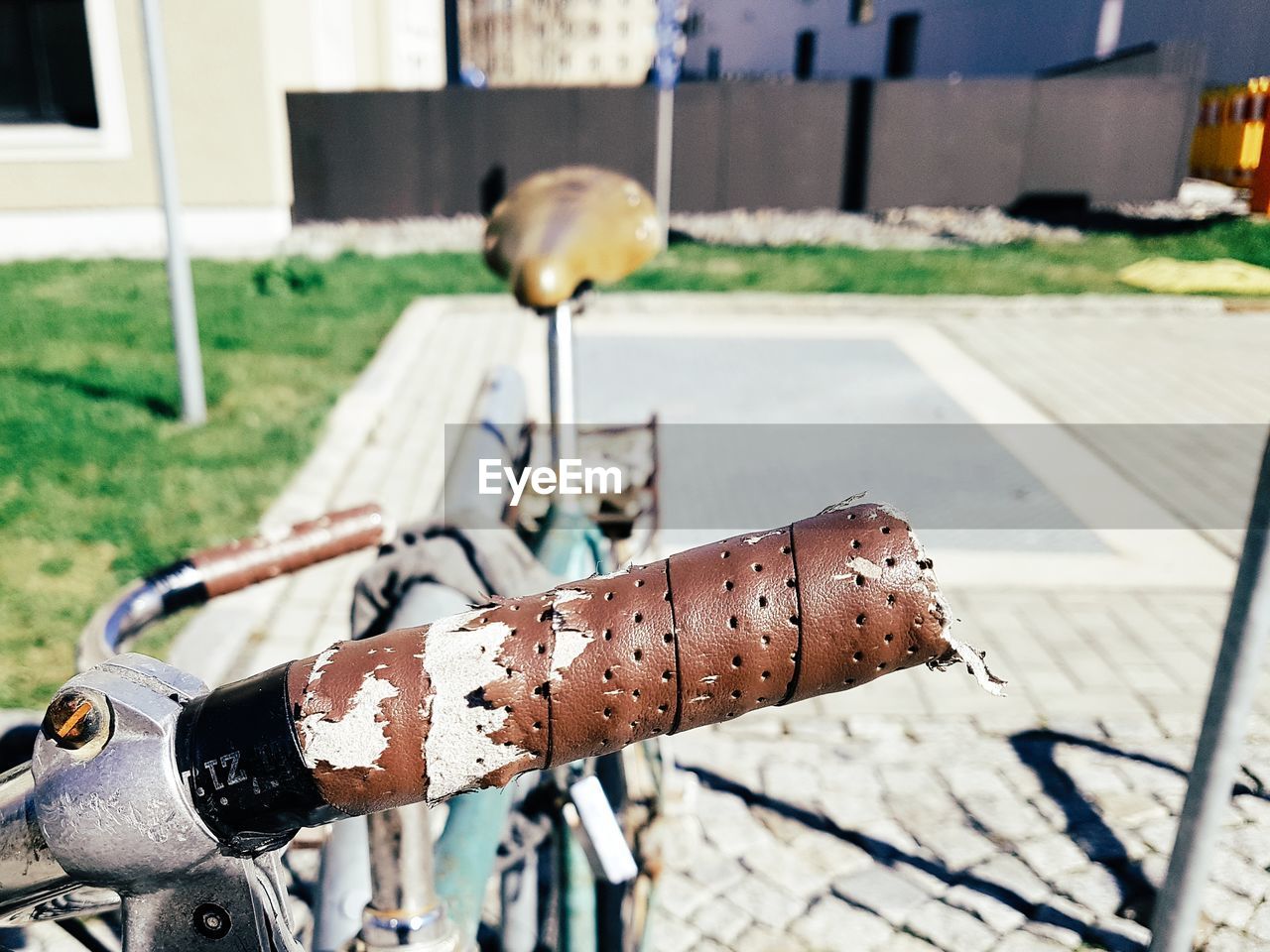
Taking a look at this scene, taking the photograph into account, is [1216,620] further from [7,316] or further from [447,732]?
[7,316]

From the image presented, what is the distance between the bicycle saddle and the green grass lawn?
4.46 feet

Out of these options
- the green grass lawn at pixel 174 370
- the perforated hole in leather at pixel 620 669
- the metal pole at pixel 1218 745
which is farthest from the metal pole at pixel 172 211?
the perforated hole in leather at pixel 620 669

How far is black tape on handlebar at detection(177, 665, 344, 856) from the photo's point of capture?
30.6 inches

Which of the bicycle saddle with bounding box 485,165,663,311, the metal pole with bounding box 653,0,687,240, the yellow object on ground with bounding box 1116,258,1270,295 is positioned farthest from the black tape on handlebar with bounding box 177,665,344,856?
the metal pole with bounding box 653,0,687,240

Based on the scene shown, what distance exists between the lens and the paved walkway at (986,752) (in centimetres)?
305

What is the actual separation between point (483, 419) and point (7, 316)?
326 inches

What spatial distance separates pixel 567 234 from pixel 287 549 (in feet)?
4.38

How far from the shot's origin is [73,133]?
42.5 feet

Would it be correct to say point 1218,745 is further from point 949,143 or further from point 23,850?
point 949,143

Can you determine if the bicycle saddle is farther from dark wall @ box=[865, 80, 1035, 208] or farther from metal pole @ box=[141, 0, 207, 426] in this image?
dark wall @ box=[865, 80, 1035, 208]

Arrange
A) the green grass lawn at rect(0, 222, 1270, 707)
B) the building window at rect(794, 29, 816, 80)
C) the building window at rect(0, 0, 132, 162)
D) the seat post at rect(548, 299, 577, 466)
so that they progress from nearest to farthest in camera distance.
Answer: the seat post at rect(548, 299, 577, 466) < the green grass lawn at rect(0, 222, 1270, 707) < the building window at rect(0, 0, 132, 162) < the building window at rect(794, 29, 816, 80)

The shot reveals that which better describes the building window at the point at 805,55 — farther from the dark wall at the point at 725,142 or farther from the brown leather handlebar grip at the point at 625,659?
the brown leather handlebar grip at the point at 625,659

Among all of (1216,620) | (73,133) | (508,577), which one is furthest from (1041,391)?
(73,133)

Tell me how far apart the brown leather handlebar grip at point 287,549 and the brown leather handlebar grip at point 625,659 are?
100cm
